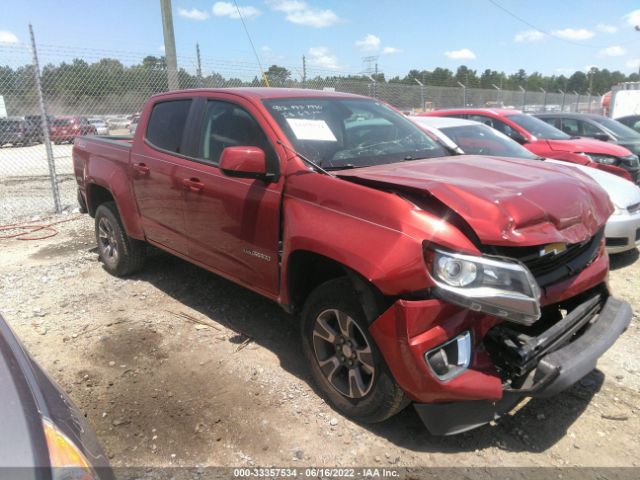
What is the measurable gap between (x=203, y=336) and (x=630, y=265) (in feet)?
15.1

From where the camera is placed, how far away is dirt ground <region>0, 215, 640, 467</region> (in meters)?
2.66

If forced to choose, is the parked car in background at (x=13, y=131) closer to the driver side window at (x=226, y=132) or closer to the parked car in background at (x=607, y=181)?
the driver side window at (x=226, y=132)

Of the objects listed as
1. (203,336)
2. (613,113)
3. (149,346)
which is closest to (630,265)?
(203,336)

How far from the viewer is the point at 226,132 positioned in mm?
3713

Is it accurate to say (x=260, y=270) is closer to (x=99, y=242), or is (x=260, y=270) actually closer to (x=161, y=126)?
(x=161, y=126)

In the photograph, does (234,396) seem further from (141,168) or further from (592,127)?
(592,127)

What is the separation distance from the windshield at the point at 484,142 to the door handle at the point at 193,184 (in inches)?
136

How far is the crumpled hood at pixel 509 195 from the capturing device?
7.75 feet

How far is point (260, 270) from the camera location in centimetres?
336

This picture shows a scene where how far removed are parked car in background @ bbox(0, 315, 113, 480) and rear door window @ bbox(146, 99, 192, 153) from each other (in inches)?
105

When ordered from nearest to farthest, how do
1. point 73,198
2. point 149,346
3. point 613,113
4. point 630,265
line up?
point 149,346
point 630,265
point 73,198
point 613,113

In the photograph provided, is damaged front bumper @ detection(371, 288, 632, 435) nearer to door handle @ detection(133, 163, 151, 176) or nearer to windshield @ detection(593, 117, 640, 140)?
door handle @ detection(133, 163, 151, 176)

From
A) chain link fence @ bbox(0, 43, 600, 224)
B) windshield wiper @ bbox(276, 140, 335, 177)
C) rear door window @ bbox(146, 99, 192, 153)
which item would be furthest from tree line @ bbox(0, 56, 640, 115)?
windshield wiper @ bbox(276, 140, 335, 177)

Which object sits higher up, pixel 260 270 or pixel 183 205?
pixel 183 205
